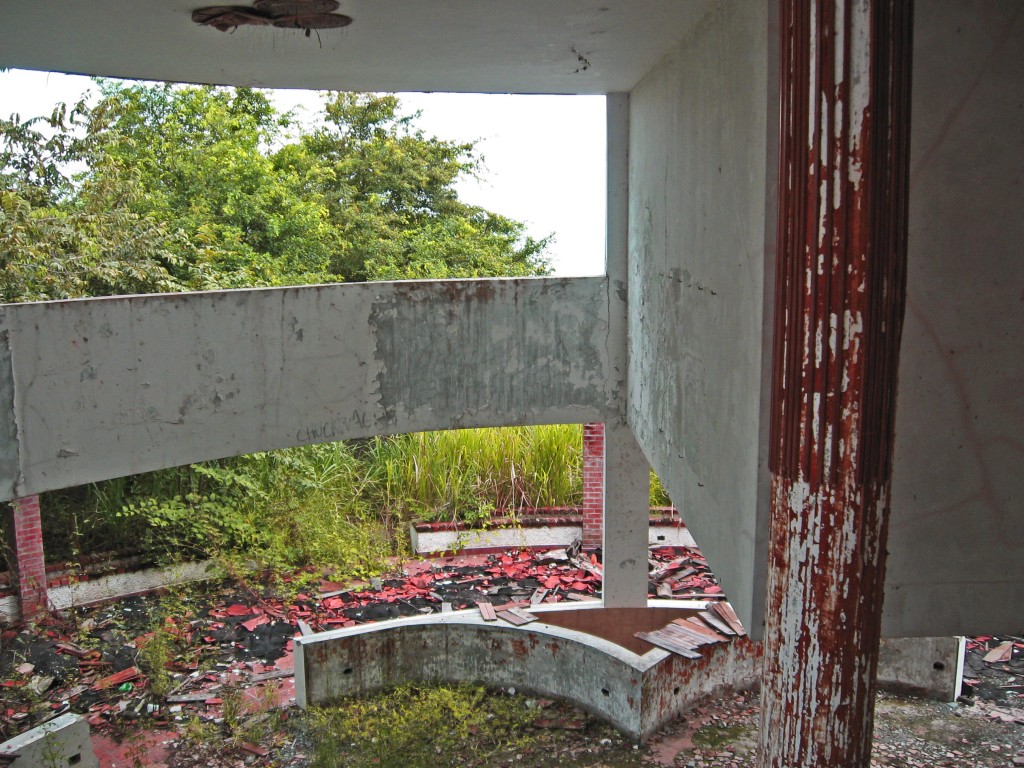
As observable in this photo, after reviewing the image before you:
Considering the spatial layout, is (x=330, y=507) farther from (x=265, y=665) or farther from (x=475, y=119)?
(x=475, y=119)

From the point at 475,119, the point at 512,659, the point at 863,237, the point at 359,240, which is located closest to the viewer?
the point at 863,237

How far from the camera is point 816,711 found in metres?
3.34

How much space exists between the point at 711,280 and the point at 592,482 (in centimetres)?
711

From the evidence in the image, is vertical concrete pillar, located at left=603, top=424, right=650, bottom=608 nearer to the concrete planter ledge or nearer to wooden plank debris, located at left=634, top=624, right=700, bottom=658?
wooden plank debris, located at left=634, top=624, right=700, bottom=658

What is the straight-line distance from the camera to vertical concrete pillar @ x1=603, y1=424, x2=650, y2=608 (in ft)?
29.2

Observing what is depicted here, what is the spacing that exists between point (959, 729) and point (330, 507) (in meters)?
8.01

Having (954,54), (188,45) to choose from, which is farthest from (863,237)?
(188,45)

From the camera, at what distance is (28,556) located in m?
9.98

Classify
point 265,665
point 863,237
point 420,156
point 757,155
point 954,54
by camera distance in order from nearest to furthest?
point 863,237 < point 954,54 < point 757,155 < point 265,665 < point 420,156

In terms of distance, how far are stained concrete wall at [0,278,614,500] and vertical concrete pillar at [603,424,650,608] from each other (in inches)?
30.0

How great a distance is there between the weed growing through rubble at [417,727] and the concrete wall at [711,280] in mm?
3007

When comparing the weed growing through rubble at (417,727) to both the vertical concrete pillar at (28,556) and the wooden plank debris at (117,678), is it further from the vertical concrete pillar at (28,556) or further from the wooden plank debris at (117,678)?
the vertical concrete pillar at (28,556)

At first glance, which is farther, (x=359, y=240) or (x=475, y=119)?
(x=475, y=119)

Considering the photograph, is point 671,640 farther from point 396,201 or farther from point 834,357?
point 396,201
